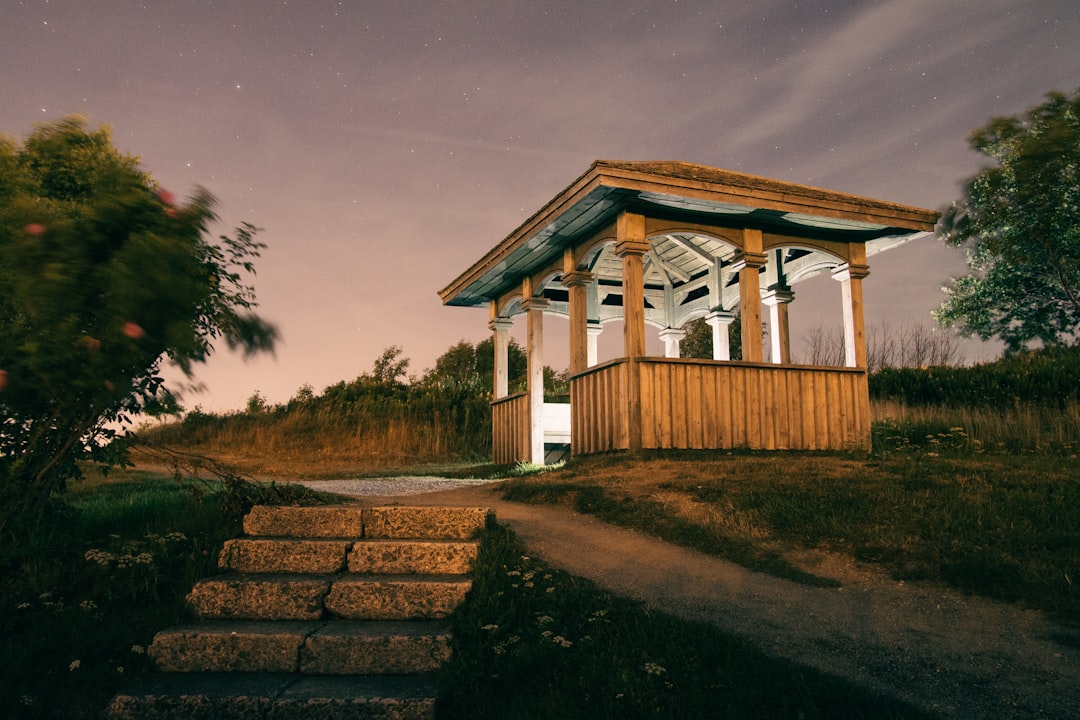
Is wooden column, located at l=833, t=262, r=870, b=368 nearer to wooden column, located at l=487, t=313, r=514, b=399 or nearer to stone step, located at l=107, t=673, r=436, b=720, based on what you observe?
wooden column, located at l=487, t=313, r=514, b=399

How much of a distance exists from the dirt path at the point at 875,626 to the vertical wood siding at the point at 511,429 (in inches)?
277

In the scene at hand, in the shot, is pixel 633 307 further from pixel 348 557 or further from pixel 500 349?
pixel 348 557

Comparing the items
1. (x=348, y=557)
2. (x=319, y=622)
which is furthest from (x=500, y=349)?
(x=319, y=622)

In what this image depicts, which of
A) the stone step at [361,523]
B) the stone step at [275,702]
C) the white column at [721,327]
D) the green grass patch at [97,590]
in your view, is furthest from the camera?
the white column at [721,327]

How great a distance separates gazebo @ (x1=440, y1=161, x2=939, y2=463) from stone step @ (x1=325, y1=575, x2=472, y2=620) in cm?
518

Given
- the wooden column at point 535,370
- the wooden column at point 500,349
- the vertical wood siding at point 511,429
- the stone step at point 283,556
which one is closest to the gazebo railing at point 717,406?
the wooden column at point 535,370

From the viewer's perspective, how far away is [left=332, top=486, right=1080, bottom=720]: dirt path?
373cm

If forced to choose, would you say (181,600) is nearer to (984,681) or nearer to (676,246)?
(984,681)

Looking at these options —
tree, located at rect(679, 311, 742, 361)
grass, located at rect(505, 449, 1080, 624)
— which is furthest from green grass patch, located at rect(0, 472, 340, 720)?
tree, located at rect(679, 311, 742, 361)

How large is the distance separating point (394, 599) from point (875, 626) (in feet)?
9.52

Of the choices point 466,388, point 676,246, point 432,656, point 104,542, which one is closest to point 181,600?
point 104,542

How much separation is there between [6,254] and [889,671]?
535cm

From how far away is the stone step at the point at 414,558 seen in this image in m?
5.48

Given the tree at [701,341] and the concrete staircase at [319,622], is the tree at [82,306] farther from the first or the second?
the tree at [701,341]
